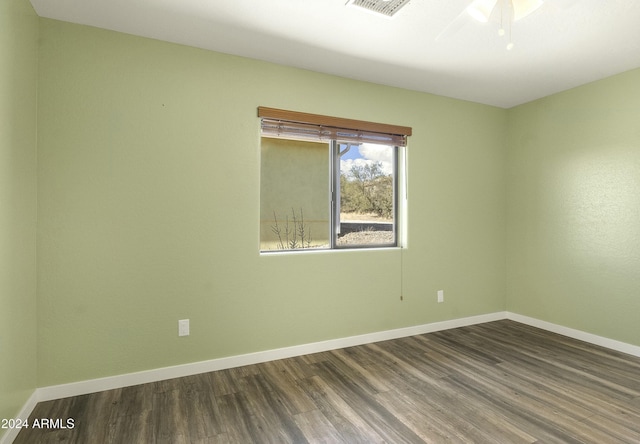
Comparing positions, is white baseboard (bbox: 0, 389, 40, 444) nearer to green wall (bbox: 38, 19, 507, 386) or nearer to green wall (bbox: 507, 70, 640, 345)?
green wall (bbox: 38, 19, 507, 386)

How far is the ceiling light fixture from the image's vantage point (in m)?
1.82

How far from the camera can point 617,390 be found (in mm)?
2297

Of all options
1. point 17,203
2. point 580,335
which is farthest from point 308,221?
point 580,335

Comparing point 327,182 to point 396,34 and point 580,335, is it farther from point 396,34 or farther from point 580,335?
point 580,335

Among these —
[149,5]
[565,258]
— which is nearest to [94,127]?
[149,5]

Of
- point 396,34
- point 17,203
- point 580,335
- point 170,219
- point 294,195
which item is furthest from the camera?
point 580,335

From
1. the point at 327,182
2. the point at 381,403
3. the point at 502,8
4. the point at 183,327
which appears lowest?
the point at 381,403

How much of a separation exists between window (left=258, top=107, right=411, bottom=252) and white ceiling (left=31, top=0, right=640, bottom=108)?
1.71 feet

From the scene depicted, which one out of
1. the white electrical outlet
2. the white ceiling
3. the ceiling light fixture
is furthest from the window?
the ceiling light fixture

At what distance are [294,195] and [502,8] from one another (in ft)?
6.55

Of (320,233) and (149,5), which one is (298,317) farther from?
(149,5)

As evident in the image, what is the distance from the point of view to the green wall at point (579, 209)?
2957mm

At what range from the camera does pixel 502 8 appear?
1955mm

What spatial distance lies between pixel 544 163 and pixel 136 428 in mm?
4280
